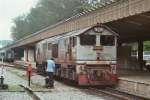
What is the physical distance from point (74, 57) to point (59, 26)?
798 inches

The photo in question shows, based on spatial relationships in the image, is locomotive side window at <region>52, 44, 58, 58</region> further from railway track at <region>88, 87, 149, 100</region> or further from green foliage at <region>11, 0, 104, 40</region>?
green foliage at <region>11, 0, 104, 40</region>

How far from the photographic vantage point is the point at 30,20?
139 metres

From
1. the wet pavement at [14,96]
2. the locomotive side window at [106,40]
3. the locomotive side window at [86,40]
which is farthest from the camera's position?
the locomotive side window at [106,40]

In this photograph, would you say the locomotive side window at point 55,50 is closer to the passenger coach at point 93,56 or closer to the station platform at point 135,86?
the passenger coach at point 93,56

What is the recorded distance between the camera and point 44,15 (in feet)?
413

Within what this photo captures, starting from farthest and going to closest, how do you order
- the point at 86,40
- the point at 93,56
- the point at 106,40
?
the point at 106,40 → the point at 86,40 → the point at 93,56

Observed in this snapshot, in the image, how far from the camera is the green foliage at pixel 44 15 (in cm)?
10688

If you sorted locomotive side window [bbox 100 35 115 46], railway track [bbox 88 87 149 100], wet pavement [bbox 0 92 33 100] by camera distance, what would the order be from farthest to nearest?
locomotive side window [bbox 100 35 115 46] → railway track [bbox 88 87 149 100] → wet pavement [bbox 0 92 33 100]

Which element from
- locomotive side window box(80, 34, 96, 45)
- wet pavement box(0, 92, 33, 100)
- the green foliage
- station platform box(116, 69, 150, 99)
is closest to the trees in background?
the green foliage

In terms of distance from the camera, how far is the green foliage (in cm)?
10688

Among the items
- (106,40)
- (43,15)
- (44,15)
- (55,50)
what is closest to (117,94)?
(106,40)

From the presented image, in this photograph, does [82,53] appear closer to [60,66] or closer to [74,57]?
[74,57]

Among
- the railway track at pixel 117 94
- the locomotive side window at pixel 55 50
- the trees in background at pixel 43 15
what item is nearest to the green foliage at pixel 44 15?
the trees in background at pixel 43 15

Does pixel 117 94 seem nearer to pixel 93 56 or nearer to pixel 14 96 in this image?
pixel 93 56
